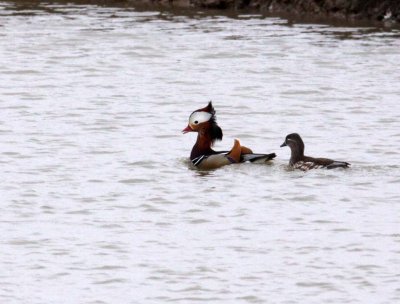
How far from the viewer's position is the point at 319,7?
115 ft

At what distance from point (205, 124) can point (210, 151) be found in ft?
1.55

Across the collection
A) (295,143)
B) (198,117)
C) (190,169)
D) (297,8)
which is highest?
(198,117)

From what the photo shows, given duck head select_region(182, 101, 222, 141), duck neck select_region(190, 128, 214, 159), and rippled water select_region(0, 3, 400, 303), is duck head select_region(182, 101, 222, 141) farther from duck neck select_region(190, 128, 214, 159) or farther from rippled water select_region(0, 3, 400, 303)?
rippled water select_region(0, 3, 400, 303)

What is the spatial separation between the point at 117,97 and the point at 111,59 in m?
4.94

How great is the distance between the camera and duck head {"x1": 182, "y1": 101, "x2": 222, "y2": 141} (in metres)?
19.8

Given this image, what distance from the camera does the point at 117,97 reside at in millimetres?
25812

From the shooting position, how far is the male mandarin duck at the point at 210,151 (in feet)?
62.6

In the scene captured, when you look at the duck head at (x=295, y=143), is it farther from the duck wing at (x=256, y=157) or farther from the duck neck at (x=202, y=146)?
the duck neck at (x=202, y=146)

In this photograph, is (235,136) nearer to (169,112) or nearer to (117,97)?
(169,112)

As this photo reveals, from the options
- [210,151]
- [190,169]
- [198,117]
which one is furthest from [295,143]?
[198,117]

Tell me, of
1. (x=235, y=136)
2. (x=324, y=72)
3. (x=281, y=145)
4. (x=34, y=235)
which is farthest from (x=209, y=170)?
(x=324, y=72)

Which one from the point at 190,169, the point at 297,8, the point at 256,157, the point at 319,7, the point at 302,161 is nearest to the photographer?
the point at 302,161

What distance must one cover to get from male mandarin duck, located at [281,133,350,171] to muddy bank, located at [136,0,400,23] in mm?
15252

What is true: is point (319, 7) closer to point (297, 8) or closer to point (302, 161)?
point (297, 8)
